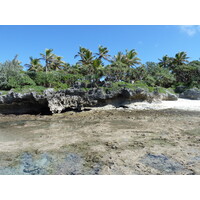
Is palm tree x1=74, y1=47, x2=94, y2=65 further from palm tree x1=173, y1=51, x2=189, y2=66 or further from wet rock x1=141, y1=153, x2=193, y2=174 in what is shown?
wet rock x1=141, y1=153, x2=193, y2=174

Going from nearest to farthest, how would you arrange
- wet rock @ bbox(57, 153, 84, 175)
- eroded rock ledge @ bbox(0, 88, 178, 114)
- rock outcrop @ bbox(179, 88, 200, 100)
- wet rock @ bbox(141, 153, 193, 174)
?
wet rock @ bbox(141, 153, 193, 174)
wet rock @ bbox(57, 153, 84, 175)
eroded rock ledge @ bbox(0, 88, 178, 114)
rock outcrop @ bbox(179, 88, 200, 100)

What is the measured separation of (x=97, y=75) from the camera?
917 inches

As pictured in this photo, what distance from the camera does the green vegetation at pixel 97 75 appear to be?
68.7ft

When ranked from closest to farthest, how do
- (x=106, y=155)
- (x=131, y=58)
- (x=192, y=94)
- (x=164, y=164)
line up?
(x=164, y=164) < (x=106, y=155) < (x=192, y=94) < (x=131, y=58)

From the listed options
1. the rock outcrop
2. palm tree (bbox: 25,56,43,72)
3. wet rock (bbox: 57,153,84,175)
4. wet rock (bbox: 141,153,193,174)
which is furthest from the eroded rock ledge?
palm tree (bbox: 25,56,43,72)

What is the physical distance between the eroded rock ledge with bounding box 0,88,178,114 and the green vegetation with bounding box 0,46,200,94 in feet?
2.79

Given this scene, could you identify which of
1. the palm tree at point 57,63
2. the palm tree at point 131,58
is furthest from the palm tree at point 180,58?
the palm tree at point 57,63

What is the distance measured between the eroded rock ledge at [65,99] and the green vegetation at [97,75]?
33.4 inches

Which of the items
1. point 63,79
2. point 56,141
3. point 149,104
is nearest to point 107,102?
point 149,104

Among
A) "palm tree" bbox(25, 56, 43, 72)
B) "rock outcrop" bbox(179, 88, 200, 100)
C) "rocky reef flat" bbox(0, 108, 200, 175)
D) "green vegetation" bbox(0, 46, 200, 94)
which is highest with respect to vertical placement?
"palm tree" bbox(25, 56, 43, 72)

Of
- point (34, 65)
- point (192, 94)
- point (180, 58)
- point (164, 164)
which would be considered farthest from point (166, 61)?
point (164, 164)

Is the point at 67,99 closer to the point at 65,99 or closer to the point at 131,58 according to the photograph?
the point at 65,99

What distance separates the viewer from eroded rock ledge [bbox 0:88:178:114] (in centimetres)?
1809

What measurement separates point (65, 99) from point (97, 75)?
7.09 metres
